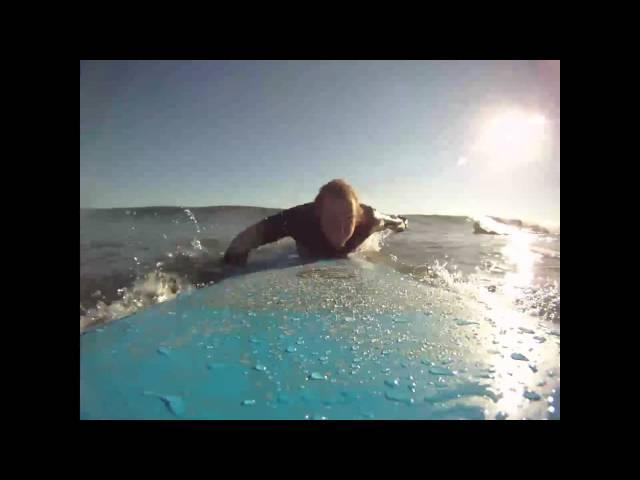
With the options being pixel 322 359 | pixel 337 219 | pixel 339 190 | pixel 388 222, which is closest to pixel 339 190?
pixel 339 190

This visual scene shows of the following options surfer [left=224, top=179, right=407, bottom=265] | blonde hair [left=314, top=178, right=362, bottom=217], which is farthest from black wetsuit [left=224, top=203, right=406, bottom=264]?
blonde hair [left=314, top=178, right=362, bottom=217]

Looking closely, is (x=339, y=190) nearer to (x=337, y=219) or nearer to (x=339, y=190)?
(x=339, y=190)

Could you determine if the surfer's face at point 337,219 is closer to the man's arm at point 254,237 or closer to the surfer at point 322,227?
the surfer at point 322,227

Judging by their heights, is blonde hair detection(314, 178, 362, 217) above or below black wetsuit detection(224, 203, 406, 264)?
above

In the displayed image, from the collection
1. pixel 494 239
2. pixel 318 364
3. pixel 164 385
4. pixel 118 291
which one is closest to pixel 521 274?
pixel 494 239

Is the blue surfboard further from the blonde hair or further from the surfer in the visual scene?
the blonde hair

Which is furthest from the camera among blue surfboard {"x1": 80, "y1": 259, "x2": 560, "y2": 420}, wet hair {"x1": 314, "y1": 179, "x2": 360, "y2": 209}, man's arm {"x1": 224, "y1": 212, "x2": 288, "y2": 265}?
man's arm {"x1": 224, "y1": 212, "x2": 288, "y2": 265}

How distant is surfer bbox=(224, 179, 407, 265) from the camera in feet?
8.98

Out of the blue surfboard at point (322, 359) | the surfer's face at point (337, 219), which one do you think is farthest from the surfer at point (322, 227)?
the blue surfboard at point (322, 359)

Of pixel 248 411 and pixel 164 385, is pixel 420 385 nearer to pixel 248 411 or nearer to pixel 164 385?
pixel 248 411

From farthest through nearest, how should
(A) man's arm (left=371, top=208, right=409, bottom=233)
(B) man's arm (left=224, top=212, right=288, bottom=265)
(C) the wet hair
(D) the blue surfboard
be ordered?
(A) man's arm (left=371, top=208, right=409, bottom=233)
(B) man's arm (left=224, top=212, right=288, bottom=265)
(C) the wet hair
(D) the blue surfboard

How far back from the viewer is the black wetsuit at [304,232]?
9.35 feet

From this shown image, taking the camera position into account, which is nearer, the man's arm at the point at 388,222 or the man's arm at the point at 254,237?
the man's arm at the point at 254,237

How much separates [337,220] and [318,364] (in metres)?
1.43
